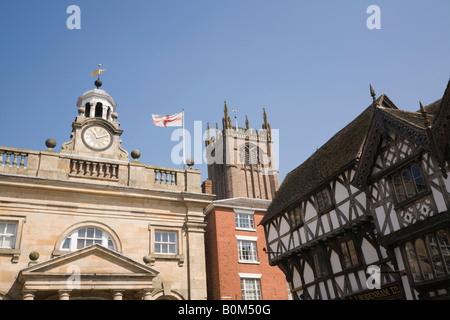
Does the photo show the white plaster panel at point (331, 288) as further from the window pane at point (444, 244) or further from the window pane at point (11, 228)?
the window pane at point (11, 228)

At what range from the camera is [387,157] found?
15.2 metres

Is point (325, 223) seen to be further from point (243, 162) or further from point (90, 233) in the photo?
point (243, 162)

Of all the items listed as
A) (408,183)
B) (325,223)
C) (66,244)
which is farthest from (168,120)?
(408,183)

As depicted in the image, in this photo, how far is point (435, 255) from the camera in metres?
13.0

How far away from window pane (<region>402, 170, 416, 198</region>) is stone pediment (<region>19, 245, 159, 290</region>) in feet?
36.9

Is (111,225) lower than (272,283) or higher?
higher

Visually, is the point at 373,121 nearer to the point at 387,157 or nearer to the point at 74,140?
the point at 387,157

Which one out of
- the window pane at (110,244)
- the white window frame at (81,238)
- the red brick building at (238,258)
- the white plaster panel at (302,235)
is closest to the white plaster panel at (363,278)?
the white plaster panel at (302,235)

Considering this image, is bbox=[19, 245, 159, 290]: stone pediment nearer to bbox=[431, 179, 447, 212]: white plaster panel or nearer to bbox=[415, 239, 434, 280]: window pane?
bbox=[415, 239, 434, 280]: window pane

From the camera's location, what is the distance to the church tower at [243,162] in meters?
71.4

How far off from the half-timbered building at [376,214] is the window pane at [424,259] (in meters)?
0.03
